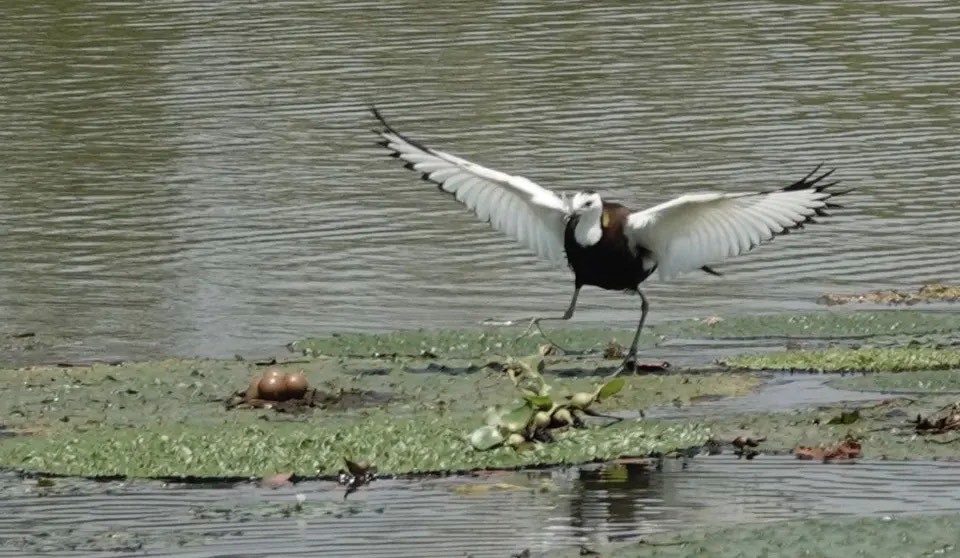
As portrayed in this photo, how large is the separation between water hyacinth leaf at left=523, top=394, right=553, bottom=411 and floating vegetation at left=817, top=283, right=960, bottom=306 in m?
4.76

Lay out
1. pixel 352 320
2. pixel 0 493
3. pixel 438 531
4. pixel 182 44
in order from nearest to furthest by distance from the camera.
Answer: pixel 438 531, pixel 0 493, pixel 352 320, pixel 182 44

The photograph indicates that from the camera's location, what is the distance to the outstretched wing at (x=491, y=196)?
13062 millimetres

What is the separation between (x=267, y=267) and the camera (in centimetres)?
1691

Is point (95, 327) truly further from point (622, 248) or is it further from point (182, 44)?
point (182, 44)

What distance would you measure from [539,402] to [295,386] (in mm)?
1720

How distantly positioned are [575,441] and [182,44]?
61.9 ft

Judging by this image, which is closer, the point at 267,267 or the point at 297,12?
the point at 267,267

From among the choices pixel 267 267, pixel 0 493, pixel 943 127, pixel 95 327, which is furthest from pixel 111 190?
pixel 0 493

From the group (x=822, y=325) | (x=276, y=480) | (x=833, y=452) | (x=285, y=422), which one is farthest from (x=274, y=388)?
(x=822, y=325)

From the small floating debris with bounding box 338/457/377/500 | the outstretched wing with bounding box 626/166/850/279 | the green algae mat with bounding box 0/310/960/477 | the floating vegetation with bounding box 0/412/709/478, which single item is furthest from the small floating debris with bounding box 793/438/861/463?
the outstretched wing with bounding box 626/166/850/279

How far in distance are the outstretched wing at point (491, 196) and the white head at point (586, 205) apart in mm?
493

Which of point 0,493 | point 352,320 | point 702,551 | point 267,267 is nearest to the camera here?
point 702,551

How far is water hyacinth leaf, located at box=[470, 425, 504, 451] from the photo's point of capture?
10047 millimetres

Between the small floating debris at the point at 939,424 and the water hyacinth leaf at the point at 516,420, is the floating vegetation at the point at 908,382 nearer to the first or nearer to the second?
the small floating debris at the point at 939,424
